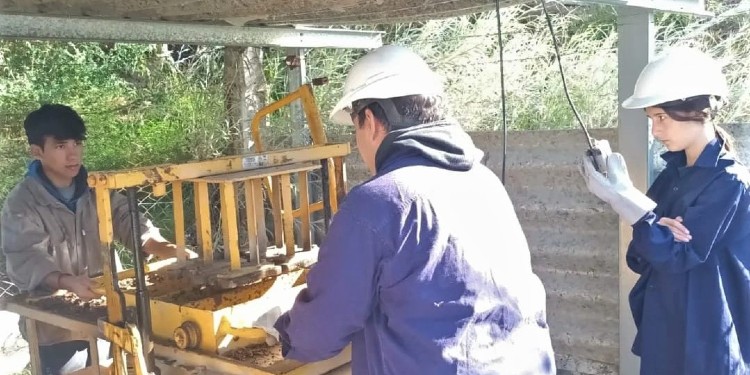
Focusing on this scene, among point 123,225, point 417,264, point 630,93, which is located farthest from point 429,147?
point 123,225

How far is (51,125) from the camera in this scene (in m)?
3.03

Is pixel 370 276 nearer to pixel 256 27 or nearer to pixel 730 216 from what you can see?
pixel 730 216

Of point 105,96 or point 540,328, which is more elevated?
point 105,96

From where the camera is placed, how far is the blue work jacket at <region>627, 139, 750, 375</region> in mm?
2314

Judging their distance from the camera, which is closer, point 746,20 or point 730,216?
point 730,216

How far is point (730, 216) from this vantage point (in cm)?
230

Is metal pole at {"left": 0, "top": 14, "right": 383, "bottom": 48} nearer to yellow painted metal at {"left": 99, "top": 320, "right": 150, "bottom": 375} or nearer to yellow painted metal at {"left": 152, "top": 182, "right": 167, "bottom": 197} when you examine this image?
yellow painted metal at {"left": 152, "top": 182, "right": 167, "bottom": 197}

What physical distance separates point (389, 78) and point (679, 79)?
1223mm

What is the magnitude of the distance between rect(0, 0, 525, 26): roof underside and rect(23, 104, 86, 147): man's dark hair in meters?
0.44

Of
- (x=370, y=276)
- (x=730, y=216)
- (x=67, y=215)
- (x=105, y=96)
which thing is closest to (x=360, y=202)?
(x=370, y=276)

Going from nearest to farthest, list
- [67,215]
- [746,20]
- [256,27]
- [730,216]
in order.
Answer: [730,216] → [67,215] → [256,27] → [746,20]

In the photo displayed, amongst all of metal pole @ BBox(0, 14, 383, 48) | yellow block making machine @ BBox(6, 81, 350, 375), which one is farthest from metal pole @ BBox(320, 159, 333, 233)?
metal pole @ BBox(0, 14, 383, 48)


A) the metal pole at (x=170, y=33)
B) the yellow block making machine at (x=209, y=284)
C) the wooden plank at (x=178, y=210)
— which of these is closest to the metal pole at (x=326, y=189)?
the yellow block making machine at (x=209, y=284)

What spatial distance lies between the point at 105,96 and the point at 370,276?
18.9 ft
